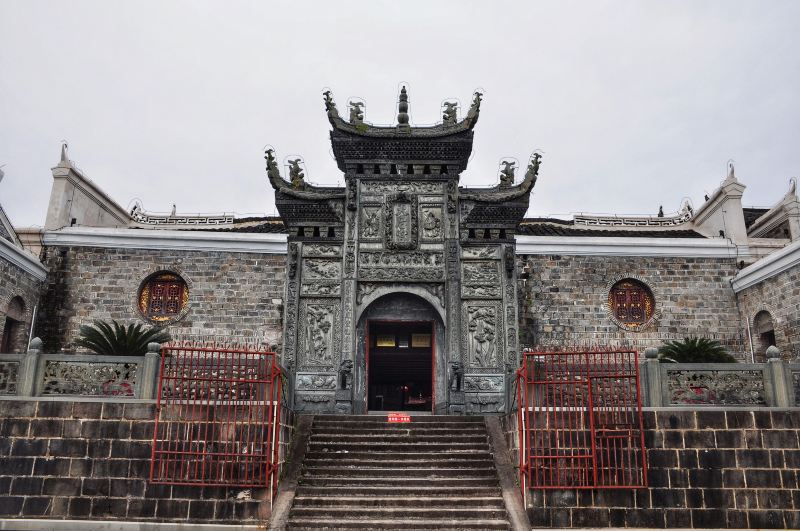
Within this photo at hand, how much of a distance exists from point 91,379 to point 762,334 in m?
15.2

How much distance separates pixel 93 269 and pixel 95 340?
365 cm

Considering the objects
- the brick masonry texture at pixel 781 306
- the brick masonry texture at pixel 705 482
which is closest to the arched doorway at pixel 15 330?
the brick masonry texture at pixel 705 482

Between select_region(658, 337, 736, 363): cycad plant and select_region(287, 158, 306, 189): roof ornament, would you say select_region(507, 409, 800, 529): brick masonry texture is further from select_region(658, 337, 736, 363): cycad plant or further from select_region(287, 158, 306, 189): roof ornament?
select_region(287, 158, 306, 189): roof ornament

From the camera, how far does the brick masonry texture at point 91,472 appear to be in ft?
32.8

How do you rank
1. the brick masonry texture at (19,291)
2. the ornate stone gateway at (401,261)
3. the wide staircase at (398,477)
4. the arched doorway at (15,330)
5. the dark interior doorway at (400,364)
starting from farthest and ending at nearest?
1. the arched doorway at (15,330)
2. the dark interior doorway at (400,364)
3. the brick masonry texture at (19,291)
4. the ornate stone gateway at (401,261)
5. the wide staircase at (398,477)

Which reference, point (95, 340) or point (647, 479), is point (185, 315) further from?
point (647, 479)

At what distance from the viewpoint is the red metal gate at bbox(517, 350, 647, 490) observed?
32.5 ft

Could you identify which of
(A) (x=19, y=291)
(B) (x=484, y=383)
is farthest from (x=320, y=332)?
(A) (x=19, y=291)

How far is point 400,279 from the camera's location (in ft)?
48.7

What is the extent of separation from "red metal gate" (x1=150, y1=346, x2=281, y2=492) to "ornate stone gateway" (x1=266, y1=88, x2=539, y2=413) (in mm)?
3792

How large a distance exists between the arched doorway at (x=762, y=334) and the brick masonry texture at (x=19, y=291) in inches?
704

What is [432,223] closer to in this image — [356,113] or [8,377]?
[356,113]

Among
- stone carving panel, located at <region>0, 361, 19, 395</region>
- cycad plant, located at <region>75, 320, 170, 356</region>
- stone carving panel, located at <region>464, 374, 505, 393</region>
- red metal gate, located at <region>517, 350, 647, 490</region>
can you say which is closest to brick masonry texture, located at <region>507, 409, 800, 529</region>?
red metal gate, located at <region>517, 350, 647, 490</region>

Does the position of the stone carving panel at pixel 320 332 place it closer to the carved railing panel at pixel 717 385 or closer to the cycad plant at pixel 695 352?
the carved railing panel at pixel 717 385
